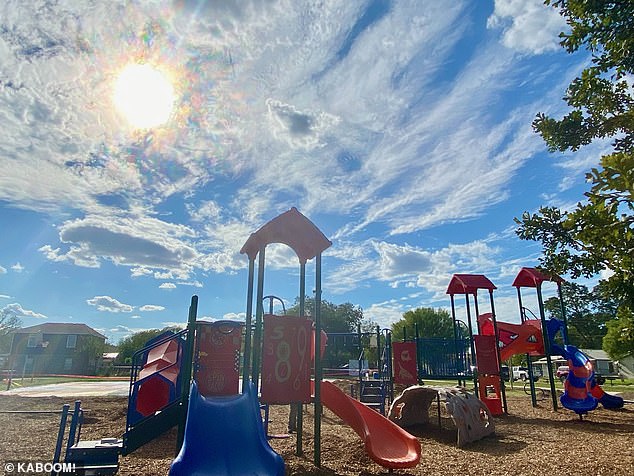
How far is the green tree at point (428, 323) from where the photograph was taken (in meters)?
50.3

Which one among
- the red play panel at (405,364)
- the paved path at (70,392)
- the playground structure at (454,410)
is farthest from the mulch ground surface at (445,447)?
the paved path at (70,392)

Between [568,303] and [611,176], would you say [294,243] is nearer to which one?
[611,176]

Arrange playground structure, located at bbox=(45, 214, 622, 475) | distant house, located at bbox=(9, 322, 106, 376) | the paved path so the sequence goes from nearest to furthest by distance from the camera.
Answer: playground structure, located at bbox=(45, 214, 622, 475)
the paved path
distant house, located at bbox=(9, 322, 106, 376)

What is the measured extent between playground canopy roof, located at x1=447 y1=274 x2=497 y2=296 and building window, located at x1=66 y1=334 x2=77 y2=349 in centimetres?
6404

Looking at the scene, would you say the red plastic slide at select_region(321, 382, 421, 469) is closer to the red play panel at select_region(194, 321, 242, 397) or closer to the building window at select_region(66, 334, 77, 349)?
the red play panel at select_region(194, 321, 242, 397)

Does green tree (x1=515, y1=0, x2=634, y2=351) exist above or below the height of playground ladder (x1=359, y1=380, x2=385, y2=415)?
above

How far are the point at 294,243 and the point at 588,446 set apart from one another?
267 inches

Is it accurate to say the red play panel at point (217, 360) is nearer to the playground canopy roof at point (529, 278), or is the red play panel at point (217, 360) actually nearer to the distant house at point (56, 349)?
the playground canopy roof at point (529, 278)

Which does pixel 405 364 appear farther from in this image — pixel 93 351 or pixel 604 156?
pixel 93 351

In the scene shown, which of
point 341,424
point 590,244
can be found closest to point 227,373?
point 341,424

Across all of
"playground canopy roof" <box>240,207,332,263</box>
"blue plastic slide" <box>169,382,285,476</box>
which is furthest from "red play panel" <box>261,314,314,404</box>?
"playground canopy roof" <box>240,207,332,263</box>

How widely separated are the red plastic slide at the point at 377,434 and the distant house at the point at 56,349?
6026 cm

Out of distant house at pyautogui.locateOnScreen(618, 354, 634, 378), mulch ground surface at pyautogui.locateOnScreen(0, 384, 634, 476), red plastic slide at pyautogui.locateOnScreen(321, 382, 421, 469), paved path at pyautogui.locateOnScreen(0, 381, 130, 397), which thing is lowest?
paved path at pyautogui.locateOnScreen(0, 381, 130, 397)

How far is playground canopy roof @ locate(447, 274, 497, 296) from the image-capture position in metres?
15.5
